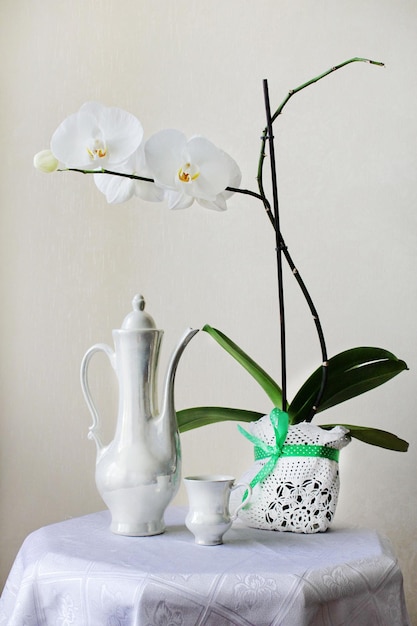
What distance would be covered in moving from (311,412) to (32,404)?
0.82 meters

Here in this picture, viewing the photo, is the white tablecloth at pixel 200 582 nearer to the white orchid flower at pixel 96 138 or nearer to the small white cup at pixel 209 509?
the small white cup at pixel 209 509

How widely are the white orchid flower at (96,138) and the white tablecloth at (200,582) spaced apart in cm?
54

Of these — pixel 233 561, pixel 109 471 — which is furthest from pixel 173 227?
pixel 233 561

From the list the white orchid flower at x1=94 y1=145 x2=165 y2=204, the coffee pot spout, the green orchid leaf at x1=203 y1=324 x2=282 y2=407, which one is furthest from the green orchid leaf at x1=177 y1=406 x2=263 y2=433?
the white orchid flower at x1=94 y1=145 x2=165 y2=204

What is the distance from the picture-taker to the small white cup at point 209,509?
0.96m

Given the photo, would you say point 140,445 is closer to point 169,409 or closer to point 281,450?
point 169,409

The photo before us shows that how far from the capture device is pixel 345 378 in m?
1.21

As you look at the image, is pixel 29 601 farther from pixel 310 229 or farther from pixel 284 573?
pixel 310 229

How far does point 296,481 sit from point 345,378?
219 mm

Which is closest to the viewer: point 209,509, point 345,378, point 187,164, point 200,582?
point 200,582

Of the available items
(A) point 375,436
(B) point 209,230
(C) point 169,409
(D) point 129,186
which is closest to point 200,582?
(C) point 169,409

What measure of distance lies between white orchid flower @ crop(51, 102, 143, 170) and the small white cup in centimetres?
48

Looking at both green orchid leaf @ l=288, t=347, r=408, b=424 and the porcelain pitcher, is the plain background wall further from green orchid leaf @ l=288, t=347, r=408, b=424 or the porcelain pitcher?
the porcelain pitcher

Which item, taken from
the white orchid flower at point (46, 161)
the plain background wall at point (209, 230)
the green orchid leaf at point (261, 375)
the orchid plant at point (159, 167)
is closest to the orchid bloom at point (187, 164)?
the orchid plant at point (159, 167)
